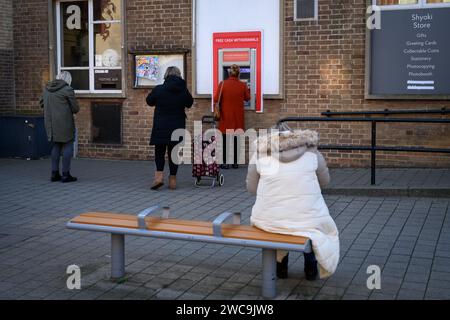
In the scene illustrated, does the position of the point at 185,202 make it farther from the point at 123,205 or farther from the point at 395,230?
the point at 395,230

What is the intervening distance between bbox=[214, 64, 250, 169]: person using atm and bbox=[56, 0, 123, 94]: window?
244 centimetres

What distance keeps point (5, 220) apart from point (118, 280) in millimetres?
2789

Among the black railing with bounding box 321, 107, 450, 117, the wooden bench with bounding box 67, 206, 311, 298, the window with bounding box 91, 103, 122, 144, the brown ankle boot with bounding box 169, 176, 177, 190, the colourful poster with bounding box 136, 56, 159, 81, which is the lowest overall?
the brown ankle boot with bounding box 169, 176, 177, 190

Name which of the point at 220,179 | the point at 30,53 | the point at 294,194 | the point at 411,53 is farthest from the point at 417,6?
the point at 30,53

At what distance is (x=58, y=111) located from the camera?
10312 millimetres

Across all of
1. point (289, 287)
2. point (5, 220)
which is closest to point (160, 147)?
point (5, 220)

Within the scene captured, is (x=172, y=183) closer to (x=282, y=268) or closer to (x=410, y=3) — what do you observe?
(x=282, y=268)

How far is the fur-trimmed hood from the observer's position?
5016 millimetres

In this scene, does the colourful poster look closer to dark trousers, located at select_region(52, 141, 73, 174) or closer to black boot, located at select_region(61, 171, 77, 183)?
dark trousers, located at select_region(52, 141, 73, 174)

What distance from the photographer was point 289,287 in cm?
526

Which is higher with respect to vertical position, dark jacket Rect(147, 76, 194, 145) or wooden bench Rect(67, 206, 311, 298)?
dark jacket Rect(147, 76, 194, 145)

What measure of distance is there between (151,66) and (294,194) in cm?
798

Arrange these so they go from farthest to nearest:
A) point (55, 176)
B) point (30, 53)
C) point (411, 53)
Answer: point (30, 53), point (411, 53), point (55, 176)

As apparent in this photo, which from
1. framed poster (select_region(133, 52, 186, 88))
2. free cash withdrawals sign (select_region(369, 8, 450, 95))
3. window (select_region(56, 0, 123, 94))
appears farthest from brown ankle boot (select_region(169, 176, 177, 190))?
window (select_region(56, 0, 123, 94))
